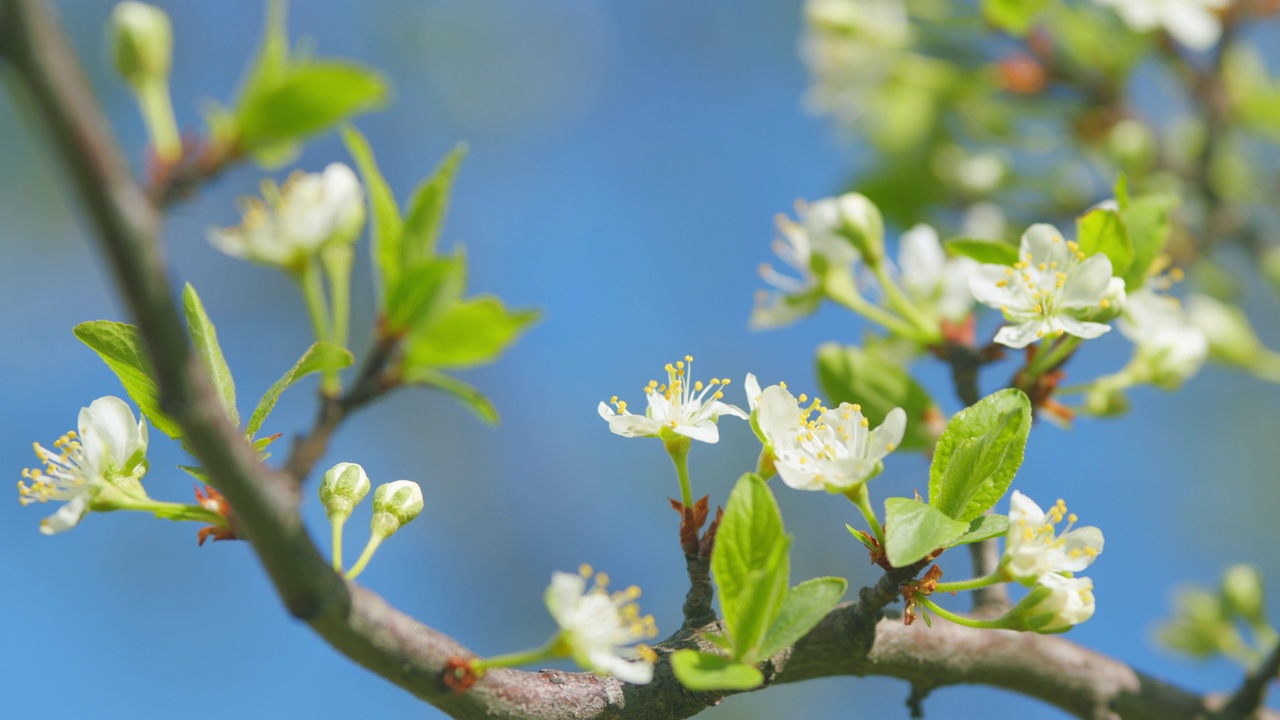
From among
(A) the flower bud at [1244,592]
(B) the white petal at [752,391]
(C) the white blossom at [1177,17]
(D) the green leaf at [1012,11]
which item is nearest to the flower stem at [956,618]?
(B) the white petal at [752,391]

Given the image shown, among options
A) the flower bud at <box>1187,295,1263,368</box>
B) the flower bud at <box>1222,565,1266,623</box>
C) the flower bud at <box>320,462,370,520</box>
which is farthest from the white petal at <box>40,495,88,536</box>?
the flower bud at <box>1187,295,1263,368</box>

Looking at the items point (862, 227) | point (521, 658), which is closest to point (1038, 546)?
point (521, 658)

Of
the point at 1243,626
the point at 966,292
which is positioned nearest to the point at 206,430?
the point at 966,292

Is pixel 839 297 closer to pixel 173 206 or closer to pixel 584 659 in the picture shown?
pixel 584 659

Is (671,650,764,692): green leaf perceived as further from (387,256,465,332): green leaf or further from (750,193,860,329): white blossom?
(750,193,860,329): white blossom

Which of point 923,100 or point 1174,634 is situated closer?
point 1174,634
